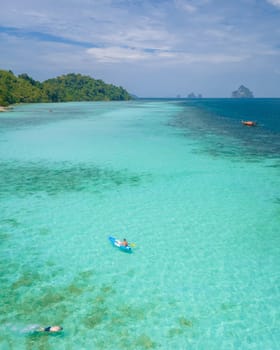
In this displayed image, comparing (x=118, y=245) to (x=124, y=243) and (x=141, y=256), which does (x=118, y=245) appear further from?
(x=141, y=256)

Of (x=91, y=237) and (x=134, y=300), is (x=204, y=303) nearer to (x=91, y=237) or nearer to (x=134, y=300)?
(x=134, y=300)

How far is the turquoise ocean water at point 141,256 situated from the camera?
363 inches

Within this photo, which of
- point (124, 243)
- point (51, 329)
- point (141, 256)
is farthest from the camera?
point (124, 243)

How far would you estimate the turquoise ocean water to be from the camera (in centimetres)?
922

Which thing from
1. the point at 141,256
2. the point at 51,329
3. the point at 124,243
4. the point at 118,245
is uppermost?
Answer: the point at 124,243

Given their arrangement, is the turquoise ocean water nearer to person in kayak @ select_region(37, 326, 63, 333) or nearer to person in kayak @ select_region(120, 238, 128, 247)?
person in kayak @ select_region(37, 326, 63, 333)

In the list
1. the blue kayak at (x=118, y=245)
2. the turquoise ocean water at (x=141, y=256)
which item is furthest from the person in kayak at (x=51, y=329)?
the blue kayak at (x=118, y=245)

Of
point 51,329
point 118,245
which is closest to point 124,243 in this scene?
point 118,245

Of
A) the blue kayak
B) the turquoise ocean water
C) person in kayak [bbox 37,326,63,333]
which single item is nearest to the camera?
person in kayak [bbox 37,326,63,333]

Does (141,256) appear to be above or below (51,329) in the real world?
above

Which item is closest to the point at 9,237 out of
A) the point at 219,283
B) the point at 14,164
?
the point at 219,283

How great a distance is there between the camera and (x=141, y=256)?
517 inches

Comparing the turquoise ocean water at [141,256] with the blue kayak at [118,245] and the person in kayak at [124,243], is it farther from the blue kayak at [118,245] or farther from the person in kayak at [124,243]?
the person in kayak at [124,243]

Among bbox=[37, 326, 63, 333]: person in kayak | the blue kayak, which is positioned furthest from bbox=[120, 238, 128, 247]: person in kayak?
bbox=[37, 326, 63, 333]: person in kayak
